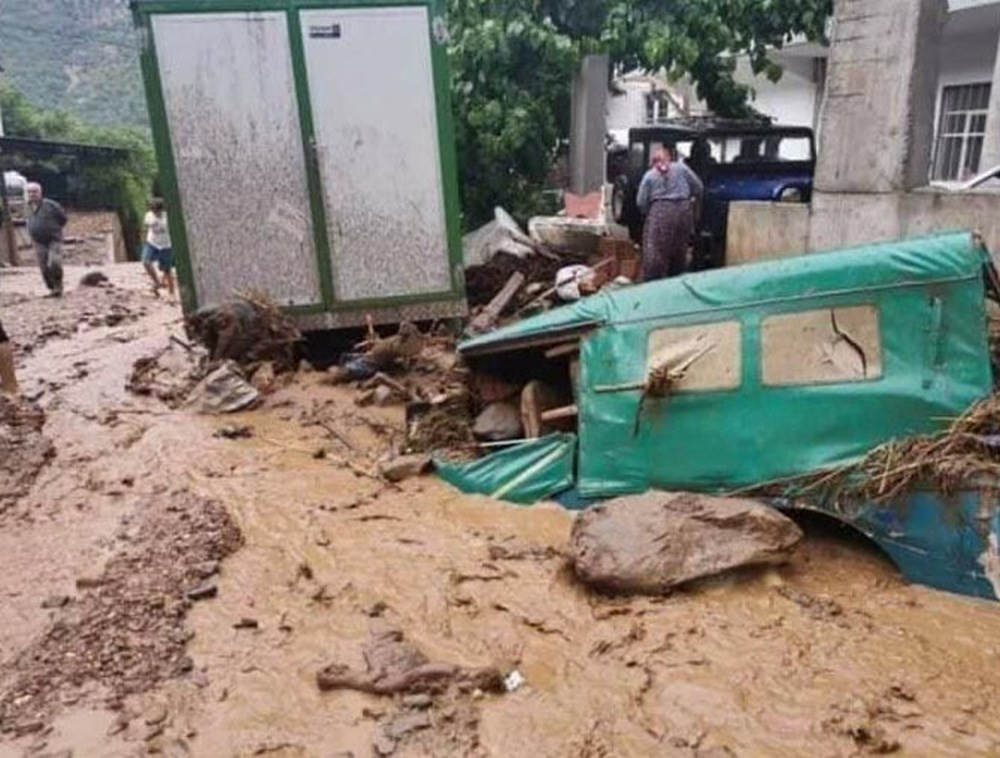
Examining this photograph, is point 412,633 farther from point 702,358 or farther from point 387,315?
point 387,315

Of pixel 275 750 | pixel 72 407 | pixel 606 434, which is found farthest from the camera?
pixel 72 407

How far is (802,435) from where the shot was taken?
422 cm

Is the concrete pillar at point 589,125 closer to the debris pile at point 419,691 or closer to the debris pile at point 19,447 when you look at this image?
the debris pile at point 19,447

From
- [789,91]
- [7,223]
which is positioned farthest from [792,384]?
[7,223]

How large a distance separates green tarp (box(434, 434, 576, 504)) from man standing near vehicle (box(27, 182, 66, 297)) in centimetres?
882

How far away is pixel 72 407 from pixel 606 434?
4.36 meters

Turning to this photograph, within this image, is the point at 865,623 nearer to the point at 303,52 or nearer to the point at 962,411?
the point at 962,411

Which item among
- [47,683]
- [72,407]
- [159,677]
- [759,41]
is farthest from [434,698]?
[759,41]

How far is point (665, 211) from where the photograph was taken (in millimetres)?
8258

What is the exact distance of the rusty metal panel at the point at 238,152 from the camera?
6.25 m

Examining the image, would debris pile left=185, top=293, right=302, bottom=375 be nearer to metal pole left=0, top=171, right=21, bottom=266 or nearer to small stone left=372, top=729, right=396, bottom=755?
small stone left=372, top=729, right=396, bottom=755

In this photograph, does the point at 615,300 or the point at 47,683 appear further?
the point at 615,300

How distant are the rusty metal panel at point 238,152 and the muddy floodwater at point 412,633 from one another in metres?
1.89

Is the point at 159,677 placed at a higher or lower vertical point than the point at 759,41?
lower
